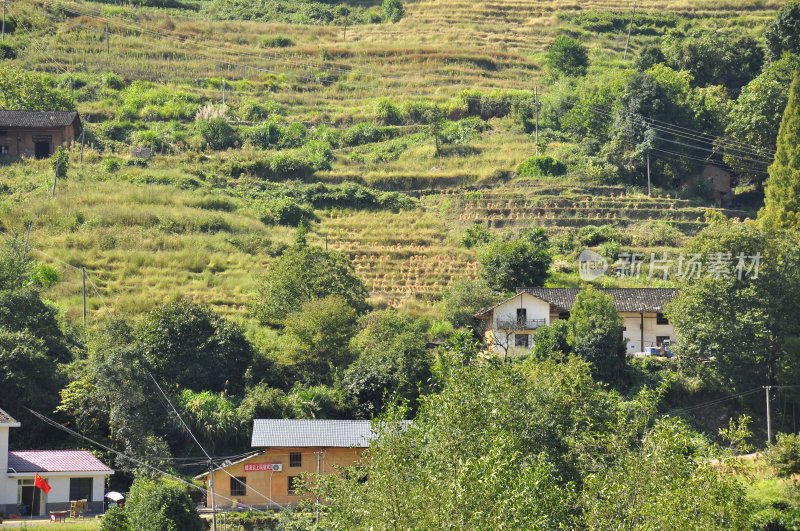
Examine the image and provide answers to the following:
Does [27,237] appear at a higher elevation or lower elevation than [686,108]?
lower

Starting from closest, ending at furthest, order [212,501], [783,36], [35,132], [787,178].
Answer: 1. [212,501]
2. [787,178]
3. [35,132]
4. [783,36]

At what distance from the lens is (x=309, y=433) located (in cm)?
4706

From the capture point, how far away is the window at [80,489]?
43219 millimetres

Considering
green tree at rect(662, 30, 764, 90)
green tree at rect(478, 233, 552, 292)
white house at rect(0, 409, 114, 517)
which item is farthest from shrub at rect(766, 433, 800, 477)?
green tree at rect(662, 30, 764, 90)

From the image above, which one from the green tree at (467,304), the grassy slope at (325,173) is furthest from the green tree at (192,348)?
the green tree at (467,304)

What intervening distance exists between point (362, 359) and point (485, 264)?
11209 mm

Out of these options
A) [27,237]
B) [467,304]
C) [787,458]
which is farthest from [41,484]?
[27,237]

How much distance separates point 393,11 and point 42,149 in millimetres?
39768

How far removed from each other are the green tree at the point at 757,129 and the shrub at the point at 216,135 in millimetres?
27948

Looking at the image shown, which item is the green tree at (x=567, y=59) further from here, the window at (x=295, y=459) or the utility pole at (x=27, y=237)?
the window at (x=295, y=459)

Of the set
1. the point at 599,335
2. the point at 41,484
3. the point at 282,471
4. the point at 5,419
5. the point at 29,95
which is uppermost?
the point at 29,95

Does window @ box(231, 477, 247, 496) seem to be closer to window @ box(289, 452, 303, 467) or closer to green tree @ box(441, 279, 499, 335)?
window @ box(289, 452, 303, 467)

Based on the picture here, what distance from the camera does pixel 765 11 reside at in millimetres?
102250

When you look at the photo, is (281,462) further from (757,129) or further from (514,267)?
(757,129)
